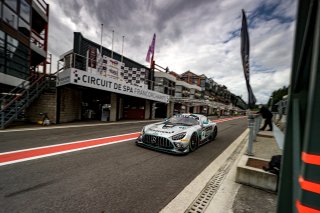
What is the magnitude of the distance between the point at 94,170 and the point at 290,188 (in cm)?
325

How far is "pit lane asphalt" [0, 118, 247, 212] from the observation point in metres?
2.23

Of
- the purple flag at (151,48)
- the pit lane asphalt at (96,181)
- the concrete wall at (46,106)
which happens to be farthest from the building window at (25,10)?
the pit lane asphalt at (96,181)

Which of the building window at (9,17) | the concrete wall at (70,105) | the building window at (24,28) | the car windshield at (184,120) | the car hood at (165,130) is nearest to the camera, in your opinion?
the car hood at (165,130)

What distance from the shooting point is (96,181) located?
2910 mm

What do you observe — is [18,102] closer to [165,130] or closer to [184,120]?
[165,130]

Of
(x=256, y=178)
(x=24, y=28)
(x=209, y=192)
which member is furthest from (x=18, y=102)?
(x=256, y=178)

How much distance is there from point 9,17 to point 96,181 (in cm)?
1344

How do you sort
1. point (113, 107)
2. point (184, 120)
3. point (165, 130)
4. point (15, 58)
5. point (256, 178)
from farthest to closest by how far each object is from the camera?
point (113, 107), point (15, 58), point (184, 120), point (165, 130), point (256, 178)

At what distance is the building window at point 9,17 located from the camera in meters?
10.0

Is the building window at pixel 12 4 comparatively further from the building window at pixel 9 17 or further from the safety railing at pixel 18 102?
the safety railing at pixel 18 102

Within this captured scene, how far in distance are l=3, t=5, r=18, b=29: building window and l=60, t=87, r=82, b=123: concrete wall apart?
5.35m

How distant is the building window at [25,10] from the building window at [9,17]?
0.99 m

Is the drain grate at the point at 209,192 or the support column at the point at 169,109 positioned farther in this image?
the support column at the point at 169,109

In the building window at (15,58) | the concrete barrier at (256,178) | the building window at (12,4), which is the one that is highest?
the building window at (12,4)
